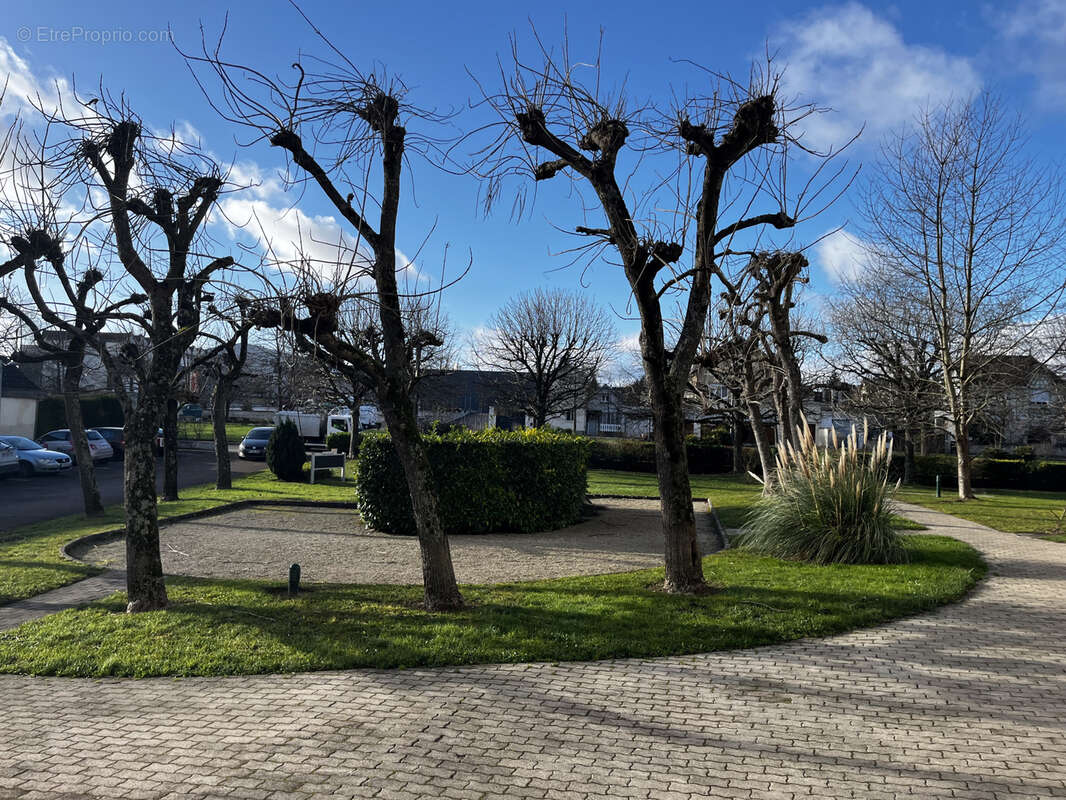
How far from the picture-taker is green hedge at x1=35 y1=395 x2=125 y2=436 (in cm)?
3478

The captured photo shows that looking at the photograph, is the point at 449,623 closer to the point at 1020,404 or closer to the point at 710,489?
the point at 710,489

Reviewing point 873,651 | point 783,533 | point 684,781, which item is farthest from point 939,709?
point 783,533

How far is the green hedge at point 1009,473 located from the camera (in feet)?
97.8

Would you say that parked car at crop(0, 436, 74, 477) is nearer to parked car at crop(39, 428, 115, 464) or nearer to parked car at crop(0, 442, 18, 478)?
parked car at crop(0, 442, 18, 478)

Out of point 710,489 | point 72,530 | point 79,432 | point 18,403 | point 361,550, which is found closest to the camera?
point 361,550

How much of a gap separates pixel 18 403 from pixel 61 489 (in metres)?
15.7

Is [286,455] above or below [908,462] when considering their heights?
above

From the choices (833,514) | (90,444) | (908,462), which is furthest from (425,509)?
(908,462)

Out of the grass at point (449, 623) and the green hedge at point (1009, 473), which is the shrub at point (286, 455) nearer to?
the grass at point (449, 623)

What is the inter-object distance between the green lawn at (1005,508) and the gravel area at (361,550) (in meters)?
6.39

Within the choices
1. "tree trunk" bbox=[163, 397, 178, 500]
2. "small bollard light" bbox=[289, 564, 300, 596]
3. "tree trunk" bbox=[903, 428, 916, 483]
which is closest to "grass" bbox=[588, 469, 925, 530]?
"tree trunk" bbox=[903, 428, 916, 483]

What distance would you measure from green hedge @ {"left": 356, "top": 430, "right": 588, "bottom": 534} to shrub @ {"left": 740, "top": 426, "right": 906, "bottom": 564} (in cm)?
435

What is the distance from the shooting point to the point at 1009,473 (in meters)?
30.2

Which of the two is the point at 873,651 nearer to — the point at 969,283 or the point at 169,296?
the point at 169,296
